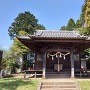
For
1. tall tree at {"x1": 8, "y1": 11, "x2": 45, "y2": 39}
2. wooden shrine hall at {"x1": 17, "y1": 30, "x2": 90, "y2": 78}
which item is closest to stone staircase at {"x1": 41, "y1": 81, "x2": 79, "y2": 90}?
wooden shrine hall at {"x1": 17, "y1": 30, "x2": 90, "y2": 78}

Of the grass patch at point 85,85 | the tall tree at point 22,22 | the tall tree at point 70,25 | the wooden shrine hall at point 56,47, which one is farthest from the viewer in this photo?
the tall tree at point 22,22

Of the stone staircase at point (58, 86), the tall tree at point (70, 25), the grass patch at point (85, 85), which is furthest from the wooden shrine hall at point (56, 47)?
the tall tree at point (70, 25)

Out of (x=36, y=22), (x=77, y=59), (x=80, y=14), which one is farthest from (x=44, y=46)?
(x=36, y=22)

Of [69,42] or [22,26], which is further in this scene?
[22,26]

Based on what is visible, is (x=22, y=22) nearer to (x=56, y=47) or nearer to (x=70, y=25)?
(x=70, y=25)

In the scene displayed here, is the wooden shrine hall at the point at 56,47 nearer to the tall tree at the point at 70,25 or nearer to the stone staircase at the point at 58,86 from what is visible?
the stone staircase at the point at 58,86

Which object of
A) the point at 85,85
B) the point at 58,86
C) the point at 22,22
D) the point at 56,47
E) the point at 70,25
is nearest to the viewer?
the point at 85,85

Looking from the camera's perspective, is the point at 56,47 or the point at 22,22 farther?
the point at 22,22

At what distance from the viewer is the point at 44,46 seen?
15.0 meters

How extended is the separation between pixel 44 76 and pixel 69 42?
11.6ft

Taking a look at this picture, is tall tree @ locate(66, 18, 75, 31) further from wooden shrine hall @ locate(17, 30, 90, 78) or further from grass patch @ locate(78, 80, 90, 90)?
grass patch @ locate(78, 80, 90, 90)

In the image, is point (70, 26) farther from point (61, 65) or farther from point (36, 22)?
point (61, 65)

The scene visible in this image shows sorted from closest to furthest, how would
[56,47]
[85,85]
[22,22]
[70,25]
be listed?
[85,85] → [56,47] → [70,25] → [22,22]

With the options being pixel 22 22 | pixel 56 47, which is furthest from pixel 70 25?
pixel 56 47
